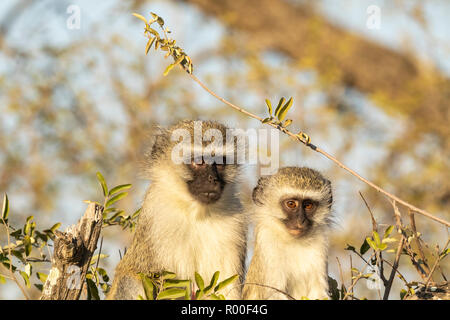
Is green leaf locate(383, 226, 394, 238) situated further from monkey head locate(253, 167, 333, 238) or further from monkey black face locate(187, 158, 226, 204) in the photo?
monkey black face locate(187, 158, 226, 204)

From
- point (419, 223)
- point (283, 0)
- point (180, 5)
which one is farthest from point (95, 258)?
point (283, 0)

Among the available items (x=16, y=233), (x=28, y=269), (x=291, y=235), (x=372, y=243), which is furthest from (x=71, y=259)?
(x=372, y=243)

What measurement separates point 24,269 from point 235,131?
6.90 ft

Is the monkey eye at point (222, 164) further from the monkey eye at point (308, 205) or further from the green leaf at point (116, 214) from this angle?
the green leaf at point (116, 214)

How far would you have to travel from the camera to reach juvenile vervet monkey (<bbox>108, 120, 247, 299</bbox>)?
4.91m

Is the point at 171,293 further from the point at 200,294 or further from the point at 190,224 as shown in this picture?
the point at 190,224

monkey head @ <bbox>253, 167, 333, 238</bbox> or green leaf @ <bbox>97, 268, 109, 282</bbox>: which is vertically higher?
monkey head @ <bbox>253, 167, 333, 238</bbox>

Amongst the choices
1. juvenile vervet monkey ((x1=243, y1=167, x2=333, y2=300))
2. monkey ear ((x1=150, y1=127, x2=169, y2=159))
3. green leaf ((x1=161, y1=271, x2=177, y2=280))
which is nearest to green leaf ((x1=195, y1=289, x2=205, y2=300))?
green leaf ((x1=161, y1=271, x2=177, y2=280))

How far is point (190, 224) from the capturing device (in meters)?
5.02

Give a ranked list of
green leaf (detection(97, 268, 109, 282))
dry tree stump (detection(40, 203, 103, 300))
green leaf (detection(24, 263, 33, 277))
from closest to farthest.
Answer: dry tree stump (detection(40, 203, 103, 300)) → green leaf (detection(24, 263, 33, 277)) → green leaf (detection(97, 268, 109, 282))

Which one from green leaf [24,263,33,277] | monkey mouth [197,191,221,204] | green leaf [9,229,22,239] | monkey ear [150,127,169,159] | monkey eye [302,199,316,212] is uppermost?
monkey ear [150,127,169,159]

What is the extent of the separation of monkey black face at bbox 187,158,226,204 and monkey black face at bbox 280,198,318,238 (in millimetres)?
534

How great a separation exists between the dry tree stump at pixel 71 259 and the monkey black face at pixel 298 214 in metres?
1.54

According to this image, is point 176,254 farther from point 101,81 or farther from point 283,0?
point 283,0
